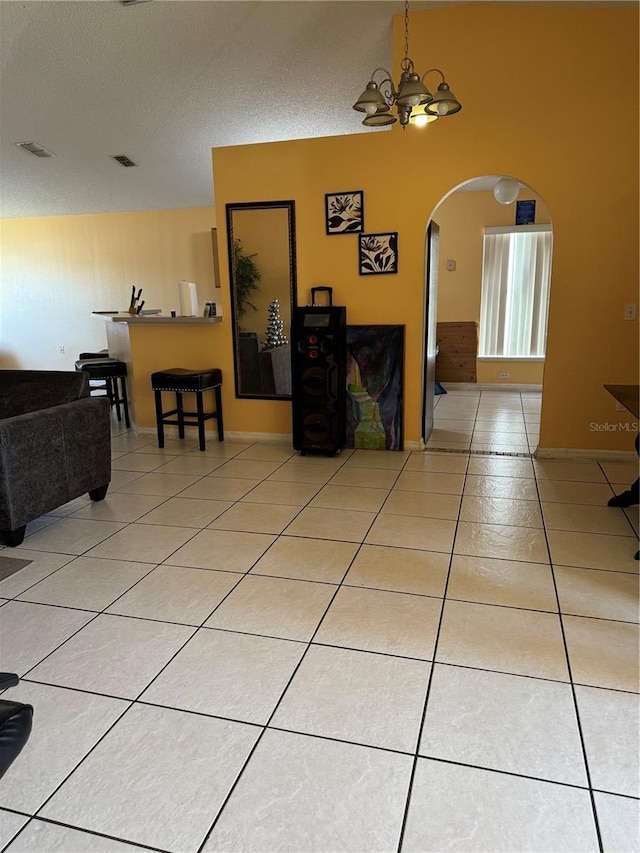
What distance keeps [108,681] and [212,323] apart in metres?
3.63

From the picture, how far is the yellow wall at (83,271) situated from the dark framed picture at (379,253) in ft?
15.5

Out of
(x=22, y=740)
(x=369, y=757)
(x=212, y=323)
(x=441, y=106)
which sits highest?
(x=441, y=106)

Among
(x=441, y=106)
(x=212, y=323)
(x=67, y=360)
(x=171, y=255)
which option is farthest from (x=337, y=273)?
(x=67, y=360)

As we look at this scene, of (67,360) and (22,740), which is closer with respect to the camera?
(22,740)

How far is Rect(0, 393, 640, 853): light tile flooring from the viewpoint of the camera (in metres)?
1.36

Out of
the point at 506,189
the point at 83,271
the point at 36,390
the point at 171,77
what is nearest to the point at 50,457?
the point at 36,390

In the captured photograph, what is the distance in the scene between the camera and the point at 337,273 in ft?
15.1

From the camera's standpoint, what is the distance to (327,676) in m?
1.85

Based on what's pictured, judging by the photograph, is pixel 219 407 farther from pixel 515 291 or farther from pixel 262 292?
pixel 515 291

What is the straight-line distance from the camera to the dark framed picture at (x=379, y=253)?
440cm

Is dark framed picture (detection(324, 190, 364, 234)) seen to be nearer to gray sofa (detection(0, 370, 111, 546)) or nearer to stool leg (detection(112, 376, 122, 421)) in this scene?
gray sofa (detection(0, 370, 111, 546))

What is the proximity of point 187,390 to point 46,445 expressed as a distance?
69.3 inches

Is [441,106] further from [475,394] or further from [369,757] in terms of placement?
[475,394]

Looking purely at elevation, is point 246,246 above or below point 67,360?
above
